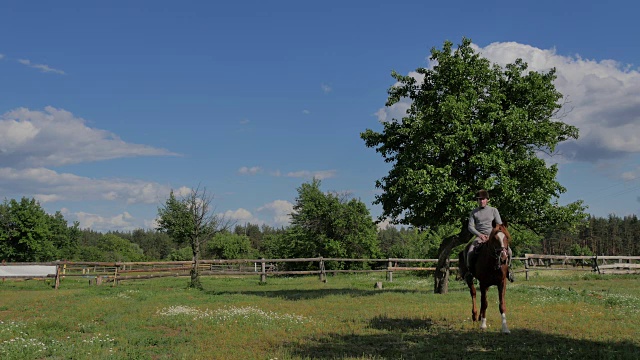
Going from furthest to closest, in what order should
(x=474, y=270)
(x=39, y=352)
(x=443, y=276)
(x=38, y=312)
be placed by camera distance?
(x=443, y=276), (x=38, y=312), (x=474, y=270), (x=39, y=352)

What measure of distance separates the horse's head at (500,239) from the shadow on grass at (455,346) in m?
1.95

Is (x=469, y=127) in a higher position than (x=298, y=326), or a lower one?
higher

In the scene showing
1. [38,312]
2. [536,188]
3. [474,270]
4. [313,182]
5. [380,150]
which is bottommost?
[38,312]

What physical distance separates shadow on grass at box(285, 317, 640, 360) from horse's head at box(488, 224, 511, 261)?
195cm

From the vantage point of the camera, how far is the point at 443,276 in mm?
22078

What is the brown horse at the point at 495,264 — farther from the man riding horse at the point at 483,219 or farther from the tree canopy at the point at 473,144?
the tree canopy at the point at 473,144

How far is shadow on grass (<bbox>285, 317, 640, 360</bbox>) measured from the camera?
898cm

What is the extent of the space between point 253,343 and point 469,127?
42.2 feet

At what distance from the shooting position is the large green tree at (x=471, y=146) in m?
→ 19.0

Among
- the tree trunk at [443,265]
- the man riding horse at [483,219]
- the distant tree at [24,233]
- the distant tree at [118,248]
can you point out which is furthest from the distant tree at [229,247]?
the man riding horse at [483,219]

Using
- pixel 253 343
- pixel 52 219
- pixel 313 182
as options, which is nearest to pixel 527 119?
pixel 253 343

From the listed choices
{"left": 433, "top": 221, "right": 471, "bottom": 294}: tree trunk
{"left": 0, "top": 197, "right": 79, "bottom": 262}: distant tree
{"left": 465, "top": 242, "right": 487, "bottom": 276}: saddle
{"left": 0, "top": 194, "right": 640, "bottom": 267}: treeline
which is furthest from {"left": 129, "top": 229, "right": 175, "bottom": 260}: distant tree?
{"left": 465, "top": 242, "right": 487, "bottom": 276}: saddle

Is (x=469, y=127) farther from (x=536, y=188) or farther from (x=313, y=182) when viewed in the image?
(x=313, y=182)

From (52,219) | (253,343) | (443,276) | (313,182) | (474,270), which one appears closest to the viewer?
(253,343)
